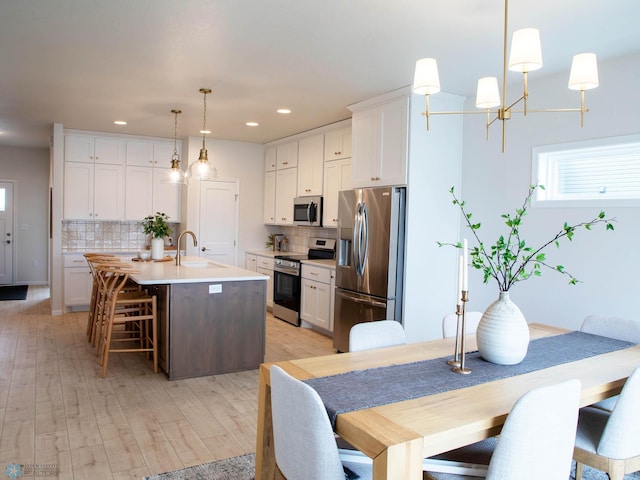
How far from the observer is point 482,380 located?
73.5 inches

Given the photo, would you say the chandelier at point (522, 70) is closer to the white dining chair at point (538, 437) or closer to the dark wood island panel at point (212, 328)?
the white dining chair at point (538, 437)

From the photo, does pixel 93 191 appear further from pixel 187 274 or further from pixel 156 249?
pixel 187 274

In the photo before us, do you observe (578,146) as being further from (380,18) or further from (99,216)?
(99,216)

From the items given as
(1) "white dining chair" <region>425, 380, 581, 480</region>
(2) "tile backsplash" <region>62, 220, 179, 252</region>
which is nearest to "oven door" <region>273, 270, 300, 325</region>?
(2) "tile backsplash" <region>62, 220, 179, 252</region>

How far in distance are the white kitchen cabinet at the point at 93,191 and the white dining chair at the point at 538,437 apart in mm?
6453

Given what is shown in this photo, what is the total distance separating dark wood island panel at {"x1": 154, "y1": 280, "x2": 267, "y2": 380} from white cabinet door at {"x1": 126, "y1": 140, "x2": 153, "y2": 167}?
335 centimetres

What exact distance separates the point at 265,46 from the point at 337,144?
98.5 inches

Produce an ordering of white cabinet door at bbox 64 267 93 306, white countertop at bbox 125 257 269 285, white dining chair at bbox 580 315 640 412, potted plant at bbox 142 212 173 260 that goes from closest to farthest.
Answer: white dining chair at bbox 580 315 640 412
white countertop at bbox 125 257 269 285
potted plant at bbox 142 212 173 260
white cabinet door at bbox 64 267 93 306

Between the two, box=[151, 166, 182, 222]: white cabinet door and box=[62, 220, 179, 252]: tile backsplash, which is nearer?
box=[62, 220, 179, 252]: tile backsplash

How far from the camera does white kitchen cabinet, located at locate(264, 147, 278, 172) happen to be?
7.13 meters

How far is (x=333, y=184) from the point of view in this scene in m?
5.77

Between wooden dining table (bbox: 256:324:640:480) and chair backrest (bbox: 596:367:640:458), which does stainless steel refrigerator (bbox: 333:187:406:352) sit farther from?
chair backrest (bbox: 596:367:640:458)

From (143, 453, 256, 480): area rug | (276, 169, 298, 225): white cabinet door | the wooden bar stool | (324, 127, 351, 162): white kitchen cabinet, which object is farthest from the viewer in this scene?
(276, 169, 298, 225): white cabinet door

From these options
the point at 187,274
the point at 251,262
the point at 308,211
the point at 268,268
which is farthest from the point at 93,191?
the point at 187,274
